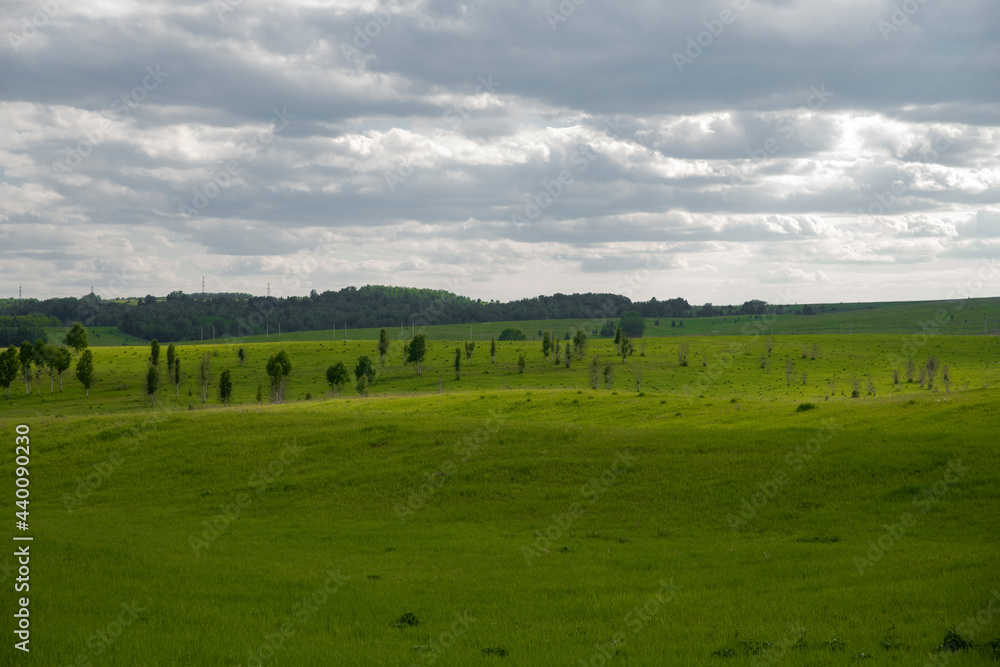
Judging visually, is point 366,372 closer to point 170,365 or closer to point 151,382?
point 170,365

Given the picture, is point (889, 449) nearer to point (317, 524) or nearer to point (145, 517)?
point (317, 524)

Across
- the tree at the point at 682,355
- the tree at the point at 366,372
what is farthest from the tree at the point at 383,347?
the tree at the point at 682,355

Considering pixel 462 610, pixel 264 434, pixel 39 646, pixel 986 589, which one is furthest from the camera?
pixel 264 434

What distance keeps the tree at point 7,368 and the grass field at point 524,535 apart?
73006 millimetres

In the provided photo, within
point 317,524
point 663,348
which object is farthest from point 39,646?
point 663,348

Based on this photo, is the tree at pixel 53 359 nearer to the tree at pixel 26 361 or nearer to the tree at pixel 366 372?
the tree at pixel 26 361

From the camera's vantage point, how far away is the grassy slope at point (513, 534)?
45.6 ft

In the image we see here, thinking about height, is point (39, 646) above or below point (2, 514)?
above

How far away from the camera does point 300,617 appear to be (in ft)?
50.5

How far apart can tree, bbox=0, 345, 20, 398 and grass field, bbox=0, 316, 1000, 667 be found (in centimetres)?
7301

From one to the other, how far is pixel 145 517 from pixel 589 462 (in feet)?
63.7

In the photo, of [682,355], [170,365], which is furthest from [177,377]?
[682,355]

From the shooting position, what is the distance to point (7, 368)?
369 ft

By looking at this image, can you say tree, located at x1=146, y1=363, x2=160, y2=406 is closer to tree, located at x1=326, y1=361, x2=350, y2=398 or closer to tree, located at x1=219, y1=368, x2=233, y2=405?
tree, located at x1=219, y1=368, x2=233, y2=405
